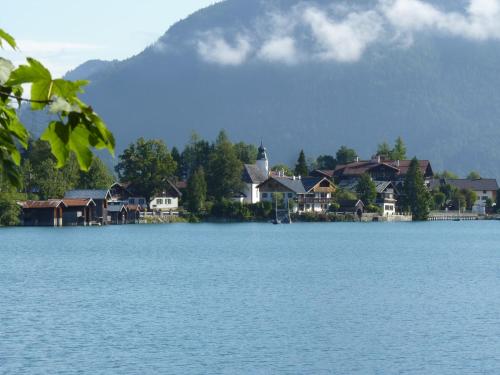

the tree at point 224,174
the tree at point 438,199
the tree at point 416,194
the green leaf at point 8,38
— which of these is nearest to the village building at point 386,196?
the tree at point 416,194

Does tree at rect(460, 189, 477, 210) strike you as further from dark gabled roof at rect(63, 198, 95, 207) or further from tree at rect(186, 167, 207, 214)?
dark gabled roof at rect(63, 198, 95, 207)

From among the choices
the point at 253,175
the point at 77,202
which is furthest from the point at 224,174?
the point at 77,202

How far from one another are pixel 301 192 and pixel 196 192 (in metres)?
20.1

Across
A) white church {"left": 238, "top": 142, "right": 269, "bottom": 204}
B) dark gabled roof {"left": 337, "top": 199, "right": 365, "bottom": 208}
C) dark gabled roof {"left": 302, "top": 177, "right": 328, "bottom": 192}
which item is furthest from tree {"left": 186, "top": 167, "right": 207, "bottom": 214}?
dark gabled roof {"left": 337, "top": 199, "right": 365, "bottom": 208}

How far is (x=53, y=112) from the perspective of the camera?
283 cm

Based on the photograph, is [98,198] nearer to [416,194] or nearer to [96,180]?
[96,180]

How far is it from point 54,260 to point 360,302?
3357 cm

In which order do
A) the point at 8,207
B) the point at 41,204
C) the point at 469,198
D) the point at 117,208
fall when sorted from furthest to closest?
the point at 469,198, the point at 117,208, the point at 41,204, the point at 8,207

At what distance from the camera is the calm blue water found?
2916 cm

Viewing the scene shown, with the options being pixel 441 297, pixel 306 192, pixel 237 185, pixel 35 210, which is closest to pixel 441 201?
pixel 306 192

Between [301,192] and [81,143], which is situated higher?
[301,192]

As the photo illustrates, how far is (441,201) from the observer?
18162 centimetres

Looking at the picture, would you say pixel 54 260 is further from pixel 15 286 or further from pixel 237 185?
pixel 237 185

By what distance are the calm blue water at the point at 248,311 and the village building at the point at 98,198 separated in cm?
4569
